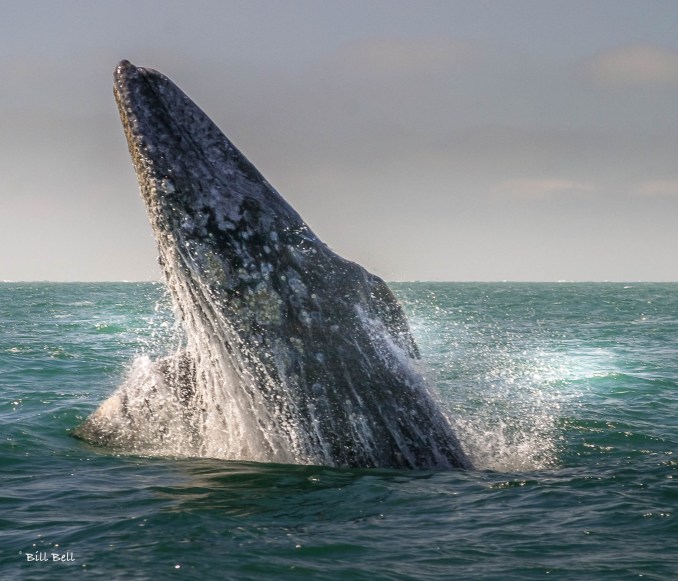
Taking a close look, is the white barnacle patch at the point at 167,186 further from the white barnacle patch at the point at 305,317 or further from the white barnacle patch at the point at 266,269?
the white barnacle patch at the point at 305,317

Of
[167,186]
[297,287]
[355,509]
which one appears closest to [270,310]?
[297,287]

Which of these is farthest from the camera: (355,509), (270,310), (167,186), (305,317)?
(305,317)

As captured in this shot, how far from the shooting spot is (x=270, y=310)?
741 cm

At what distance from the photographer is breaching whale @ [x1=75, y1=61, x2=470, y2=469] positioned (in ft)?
24.0

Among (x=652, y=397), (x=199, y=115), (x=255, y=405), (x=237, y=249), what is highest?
(x=199, y=115)

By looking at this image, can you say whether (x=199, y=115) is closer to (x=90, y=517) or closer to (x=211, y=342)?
(x=211, y=342)

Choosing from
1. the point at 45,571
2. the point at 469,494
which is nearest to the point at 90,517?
Answer: the point at 45,571

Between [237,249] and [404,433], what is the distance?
2227mm

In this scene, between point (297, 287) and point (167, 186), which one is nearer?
point (167, 186)

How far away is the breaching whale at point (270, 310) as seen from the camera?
7.31 m

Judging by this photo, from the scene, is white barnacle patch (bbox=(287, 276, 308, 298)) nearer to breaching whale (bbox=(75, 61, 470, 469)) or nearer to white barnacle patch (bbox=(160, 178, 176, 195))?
breaching whale (bbox=(75, 61, 470, 469))

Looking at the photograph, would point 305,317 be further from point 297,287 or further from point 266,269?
point 266,269

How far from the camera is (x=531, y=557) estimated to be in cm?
580

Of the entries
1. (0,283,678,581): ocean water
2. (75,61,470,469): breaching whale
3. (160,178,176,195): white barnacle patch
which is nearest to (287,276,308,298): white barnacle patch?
(75,61,470,469): breaching whale
